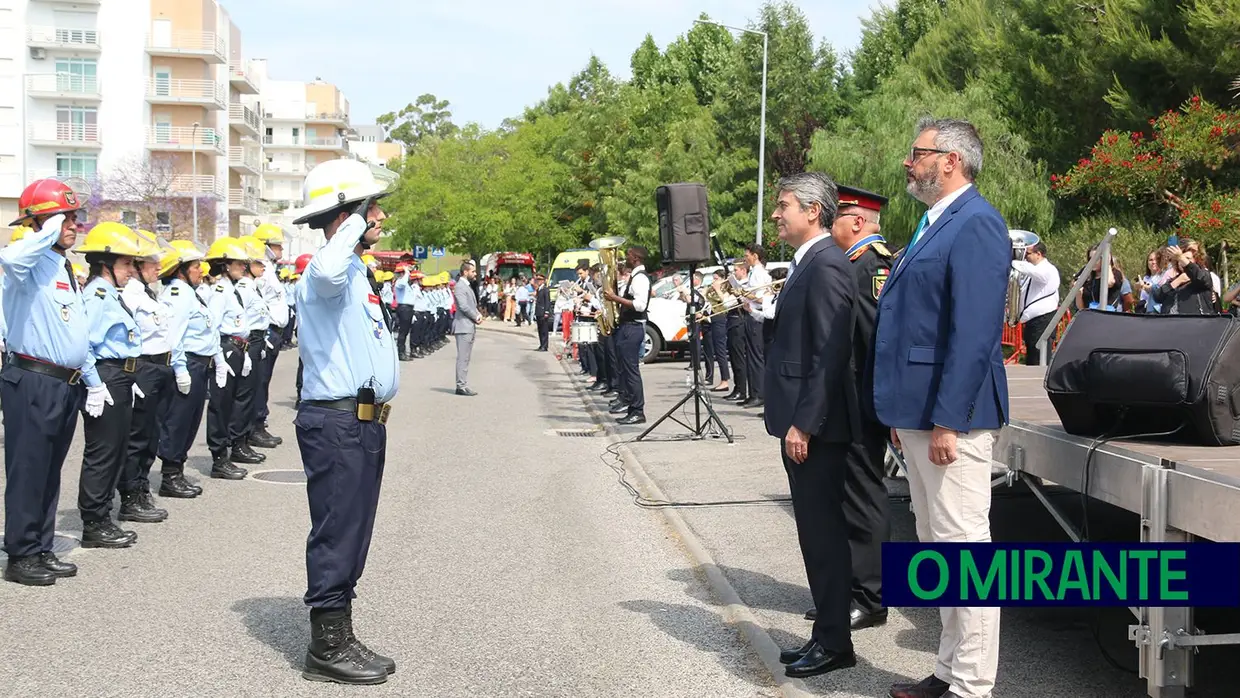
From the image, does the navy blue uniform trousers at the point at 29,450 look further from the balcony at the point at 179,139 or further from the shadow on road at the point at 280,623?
the balcony at the point at 179,139

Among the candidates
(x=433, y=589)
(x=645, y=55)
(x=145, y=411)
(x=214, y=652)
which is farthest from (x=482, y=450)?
(x=645, y=55)

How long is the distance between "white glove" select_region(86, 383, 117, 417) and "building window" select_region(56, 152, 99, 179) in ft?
276

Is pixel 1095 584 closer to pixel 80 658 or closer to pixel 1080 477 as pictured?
pixel 1080 477

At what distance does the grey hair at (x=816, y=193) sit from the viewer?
19.3 feet

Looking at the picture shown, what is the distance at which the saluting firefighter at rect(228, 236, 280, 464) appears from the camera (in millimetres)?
12273

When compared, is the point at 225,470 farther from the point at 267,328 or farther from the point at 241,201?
the point at 241,201

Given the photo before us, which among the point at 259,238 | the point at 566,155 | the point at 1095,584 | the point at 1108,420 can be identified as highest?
the point at 566,155

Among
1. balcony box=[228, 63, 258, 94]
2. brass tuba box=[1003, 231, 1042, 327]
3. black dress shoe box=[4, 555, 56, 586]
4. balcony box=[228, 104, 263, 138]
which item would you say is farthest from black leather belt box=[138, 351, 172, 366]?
balcony box=[228, 63, 258, 94]

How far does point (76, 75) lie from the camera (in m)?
85.7

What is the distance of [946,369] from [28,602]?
5.10 metres

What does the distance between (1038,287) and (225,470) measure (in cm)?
925

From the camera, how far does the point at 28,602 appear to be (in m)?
6.98

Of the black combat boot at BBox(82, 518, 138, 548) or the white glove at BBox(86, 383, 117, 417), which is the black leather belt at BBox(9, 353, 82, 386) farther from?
the black combat boot at BBox(82, 518, 138, 548)

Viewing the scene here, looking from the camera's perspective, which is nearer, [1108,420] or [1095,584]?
[1095,584]
